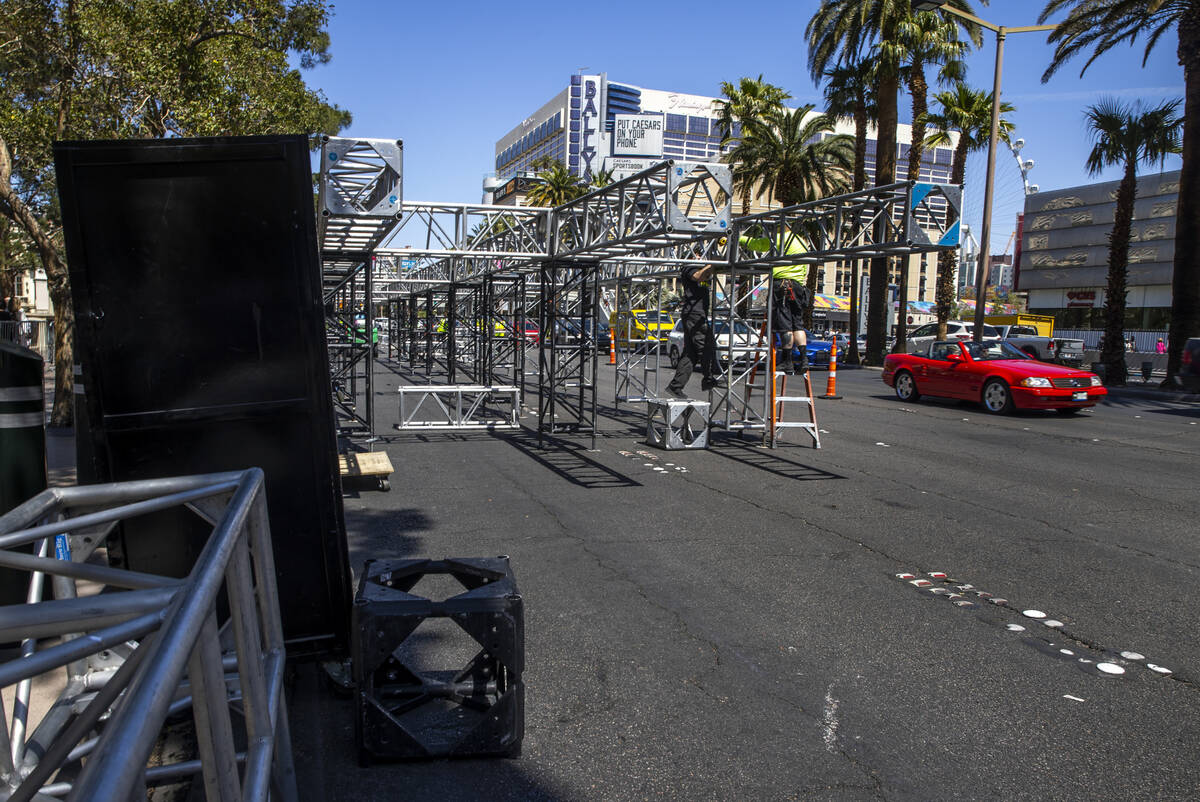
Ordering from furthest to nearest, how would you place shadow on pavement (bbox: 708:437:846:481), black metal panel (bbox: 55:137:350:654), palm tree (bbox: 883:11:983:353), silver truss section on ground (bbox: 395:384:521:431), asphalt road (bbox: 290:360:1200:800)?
palm tree (bbox: 883:11:983:353)
silver truss section on ground (bbox: 395:384:521:431)
shadow on pavement (bbox: 708:437:846:481)
asphalt road (bbox: 290:360:1200:800)
black metal panel (bbox: 55:137:350:654)

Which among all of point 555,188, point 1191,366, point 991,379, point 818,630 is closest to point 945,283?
point 1191,366

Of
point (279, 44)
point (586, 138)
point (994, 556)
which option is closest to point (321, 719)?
point (994, 556)

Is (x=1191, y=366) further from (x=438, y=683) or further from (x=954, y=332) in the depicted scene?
(x=438, y=683)

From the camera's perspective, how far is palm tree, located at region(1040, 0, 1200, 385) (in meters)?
20.0

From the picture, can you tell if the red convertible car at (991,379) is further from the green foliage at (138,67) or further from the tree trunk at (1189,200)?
the green foliage at (138,67)

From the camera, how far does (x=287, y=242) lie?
3.51 meters

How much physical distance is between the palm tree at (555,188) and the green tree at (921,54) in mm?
29779

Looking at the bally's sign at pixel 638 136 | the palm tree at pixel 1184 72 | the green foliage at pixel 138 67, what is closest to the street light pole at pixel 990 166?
the palm tree at pixel 1184 72

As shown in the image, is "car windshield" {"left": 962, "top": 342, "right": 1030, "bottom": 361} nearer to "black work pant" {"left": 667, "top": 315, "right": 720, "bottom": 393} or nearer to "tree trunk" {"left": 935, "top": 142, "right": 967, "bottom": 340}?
"black work pant" {"left": 667, "top": 315, "right": 720, "bottom": 393}

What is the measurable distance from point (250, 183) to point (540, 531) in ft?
14.7

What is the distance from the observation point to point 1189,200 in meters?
20.3

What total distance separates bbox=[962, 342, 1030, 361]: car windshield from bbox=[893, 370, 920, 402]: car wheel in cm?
137

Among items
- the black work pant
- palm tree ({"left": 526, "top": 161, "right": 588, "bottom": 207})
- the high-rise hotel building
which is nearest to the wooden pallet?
the black work pant

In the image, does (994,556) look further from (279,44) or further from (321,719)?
(279,44)
